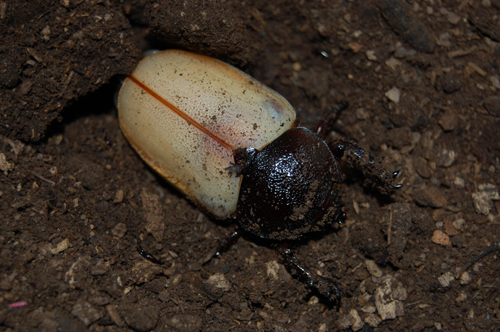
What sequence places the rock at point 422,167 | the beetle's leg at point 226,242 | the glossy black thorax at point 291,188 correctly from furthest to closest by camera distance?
the rock at point 422,167 → the beetle's leg at point 226,242 → the glossy black thorax at point 291,188

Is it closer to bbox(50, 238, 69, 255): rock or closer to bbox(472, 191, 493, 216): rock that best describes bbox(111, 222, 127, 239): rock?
bbox(50, 238, 69, 255): rock

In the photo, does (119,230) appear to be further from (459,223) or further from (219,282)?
(459,223)

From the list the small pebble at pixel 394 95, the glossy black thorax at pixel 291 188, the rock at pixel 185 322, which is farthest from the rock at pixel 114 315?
the small pebble at pixel 394 95

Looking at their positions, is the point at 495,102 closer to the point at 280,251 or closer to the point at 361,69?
the point at 361,69

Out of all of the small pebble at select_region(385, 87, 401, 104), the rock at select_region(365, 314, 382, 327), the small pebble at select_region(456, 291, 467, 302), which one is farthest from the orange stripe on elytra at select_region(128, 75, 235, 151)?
the small pebble at select_region(456, 291, 467, 302)

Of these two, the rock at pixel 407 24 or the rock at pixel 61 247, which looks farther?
the rock at pixel 407 24

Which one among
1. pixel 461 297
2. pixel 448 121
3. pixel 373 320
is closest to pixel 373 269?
pixel 373 320

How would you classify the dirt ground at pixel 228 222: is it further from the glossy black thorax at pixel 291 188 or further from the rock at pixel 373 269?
the glossy black thorax at pixel 291 188
